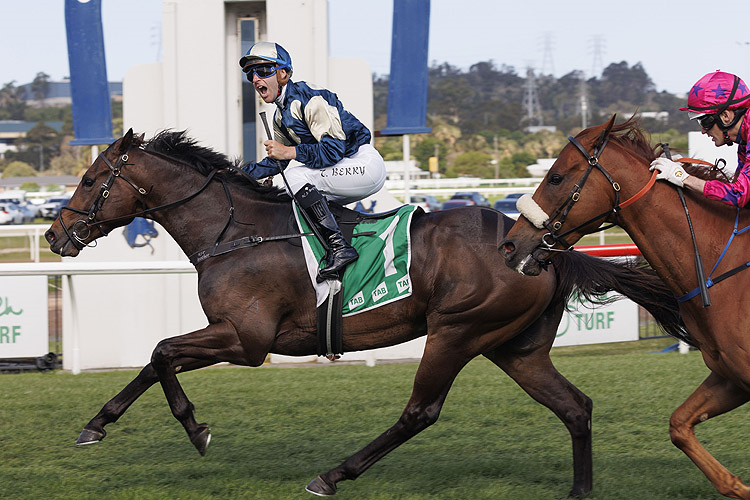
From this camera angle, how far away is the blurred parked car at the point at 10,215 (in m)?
35.4

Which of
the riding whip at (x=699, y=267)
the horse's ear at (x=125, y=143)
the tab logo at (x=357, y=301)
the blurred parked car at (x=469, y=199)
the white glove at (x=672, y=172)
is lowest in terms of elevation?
the blurred parked car at (x=469, y=199)

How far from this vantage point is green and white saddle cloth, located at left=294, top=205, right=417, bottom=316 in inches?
144

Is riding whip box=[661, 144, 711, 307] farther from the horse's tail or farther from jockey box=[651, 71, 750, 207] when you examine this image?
the horse's tail

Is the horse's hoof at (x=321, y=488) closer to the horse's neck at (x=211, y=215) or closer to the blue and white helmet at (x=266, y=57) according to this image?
the horse's neck at (x=211, y=215)

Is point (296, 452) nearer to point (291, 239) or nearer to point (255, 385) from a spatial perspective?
point (291, 239)

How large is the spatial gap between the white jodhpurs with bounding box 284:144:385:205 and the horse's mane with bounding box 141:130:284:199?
0.19 metres

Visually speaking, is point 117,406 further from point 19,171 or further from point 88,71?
point 19,171

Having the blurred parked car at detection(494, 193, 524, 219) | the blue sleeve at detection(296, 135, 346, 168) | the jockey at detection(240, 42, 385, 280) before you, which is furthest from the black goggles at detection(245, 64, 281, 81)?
the blurred parked car at detection(494, 193, 524, 219)

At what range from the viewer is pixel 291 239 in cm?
377

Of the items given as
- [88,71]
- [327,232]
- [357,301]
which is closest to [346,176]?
[327,232]

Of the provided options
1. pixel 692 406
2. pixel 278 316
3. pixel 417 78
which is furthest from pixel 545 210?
pixel 417 78

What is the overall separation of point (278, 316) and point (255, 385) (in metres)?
2.68

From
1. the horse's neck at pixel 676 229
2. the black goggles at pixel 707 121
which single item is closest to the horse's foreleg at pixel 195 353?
the horse's neck at pixel 676 229

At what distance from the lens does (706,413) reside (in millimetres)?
3277
